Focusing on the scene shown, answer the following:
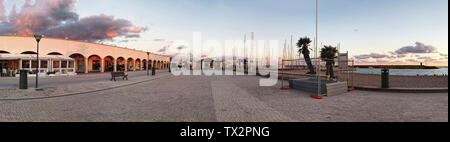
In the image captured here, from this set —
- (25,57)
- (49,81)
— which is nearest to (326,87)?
(49,81)

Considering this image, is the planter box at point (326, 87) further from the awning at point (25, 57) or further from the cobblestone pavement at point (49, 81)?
the awning at point (25, 57)

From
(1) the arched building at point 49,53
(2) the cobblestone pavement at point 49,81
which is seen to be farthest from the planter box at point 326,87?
(1) the arched building at point 49,53

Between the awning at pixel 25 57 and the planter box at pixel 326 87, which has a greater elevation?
the awning at pixel 25 57

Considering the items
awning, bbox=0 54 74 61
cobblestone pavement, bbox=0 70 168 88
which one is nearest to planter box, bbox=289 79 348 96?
cobblestone pavement, bbox=0 70 168 88

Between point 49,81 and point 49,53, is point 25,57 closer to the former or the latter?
point 49,53

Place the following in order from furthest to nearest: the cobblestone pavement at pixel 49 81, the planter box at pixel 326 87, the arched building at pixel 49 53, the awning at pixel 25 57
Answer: the arched building at pixel 49 53 < the awning at pixel 25 57 < the cobblestone pavement at pixel 49 81 < the planter box at pixel 326 87

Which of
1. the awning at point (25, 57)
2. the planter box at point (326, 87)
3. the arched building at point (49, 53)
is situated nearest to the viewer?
the planter box at point (326, 87)

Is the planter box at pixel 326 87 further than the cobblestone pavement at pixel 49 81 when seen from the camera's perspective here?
No

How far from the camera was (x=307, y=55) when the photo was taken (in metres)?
24.0

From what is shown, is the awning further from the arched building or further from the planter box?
the planter box
